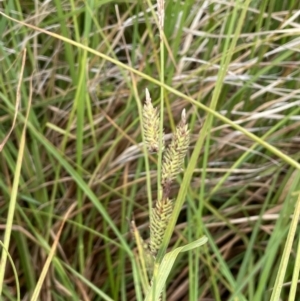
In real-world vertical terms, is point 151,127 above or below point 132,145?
above

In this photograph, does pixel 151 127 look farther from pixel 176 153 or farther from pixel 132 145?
pixel 132 145

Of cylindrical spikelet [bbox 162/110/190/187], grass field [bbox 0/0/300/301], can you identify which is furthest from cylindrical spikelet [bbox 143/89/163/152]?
grass field [bbox 0/0/300/301]

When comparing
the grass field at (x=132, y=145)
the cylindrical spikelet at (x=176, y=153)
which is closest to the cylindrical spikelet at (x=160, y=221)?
the cylindrical spikelet at (x=176, y=153)

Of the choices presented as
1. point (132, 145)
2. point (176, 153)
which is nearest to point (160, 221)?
point (176, 153)

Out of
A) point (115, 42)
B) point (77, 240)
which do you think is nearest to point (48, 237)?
point (77, 240)

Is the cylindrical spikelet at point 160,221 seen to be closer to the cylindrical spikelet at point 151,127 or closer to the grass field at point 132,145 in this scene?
the cylindrical spikelet at point 151,127

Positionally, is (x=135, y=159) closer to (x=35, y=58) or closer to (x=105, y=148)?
(x=105, y=148)
